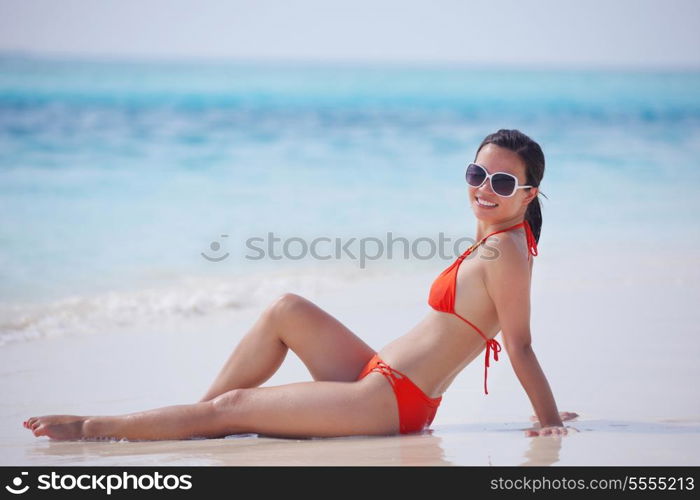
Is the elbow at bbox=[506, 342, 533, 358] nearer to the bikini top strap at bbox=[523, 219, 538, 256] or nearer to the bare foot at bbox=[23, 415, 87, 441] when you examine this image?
the bikini top strap at bbox=[523, 219, 538, 256]

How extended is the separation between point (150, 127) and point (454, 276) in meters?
15.5

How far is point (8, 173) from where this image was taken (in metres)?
13.0

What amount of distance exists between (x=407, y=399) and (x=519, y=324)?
1.85 ft

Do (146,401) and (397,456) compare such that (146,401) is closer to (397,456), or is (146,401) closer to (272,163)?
(397,456)

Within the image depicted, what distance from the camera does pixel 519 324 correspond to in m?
3.59

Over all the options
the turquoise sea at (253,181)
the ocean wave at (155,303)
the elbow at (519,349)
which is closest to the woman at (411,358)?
the elbow at (519,349)

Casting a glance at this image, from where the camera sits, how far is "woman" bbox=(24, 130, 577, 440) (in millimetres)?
3625

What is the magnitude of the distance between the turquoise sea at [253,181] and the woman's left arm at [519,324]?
3.65 meters

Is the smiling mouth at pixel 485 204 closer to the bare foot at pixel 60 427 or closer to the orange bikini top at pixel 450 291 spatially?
the orange bikini top at pixel 450 291

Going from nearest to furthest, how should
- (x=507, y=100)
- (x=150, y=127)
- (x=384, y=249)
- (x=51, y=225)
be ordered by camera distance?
(x=384, y=249) → (x=51, y=225) → (x=150, y=127) → (x=507, y=100)

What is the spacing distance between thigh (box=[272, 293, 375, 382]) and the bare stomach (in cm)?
27

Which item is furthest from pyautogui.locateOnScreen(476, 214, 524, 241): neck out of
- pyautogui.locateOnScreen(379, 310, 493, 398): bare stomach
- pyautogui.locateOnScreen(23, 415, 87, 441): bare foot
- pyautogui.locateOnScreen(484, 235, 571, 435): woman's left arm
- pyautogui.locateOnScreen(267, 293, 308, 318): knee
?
pyautogui.locateOnScreen(23, 415, 87, 441): bare foot

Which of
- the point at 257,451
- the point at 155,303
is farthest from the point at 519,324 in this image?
the point at 155,303
